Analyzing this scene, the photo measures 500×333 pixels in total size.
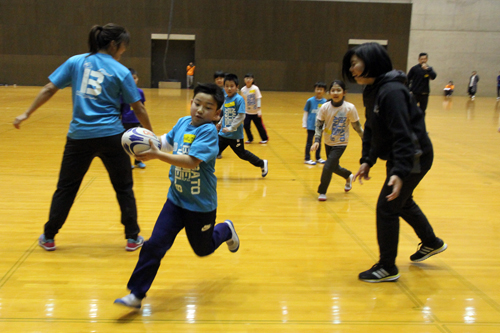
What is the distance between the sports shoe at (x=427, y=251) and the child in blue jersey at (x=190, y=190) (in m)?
1.79

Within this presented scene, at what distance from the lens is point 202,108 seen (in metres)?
2.70

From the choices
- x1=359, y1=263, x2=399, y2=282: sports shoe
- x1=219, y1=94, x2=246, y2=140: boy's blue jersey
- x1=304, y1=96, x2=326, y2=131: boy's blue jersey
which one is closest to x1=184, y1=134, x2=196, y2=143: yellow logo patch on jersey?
x1=359, y1=263, x2=399, y2=282: sports shoe

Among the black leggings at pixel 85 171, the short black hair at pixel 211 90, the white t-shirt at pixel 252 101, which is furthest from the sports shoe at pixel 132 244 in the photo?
the white t-shirt at pixel 252 101

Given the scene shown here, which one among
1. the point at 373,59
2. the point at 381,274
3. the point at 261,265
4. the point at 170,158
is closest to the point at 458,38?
the point at 373,59

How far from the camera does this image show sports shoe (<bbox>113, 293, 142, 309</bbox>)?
2580 mm

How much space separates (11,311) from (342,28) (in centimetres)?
2573

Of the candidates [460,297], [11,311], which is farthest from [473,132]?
Answer: [11,311]

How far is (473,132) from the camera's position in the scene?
446 inches

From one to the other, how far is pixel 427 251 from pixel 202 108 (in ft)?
7.22

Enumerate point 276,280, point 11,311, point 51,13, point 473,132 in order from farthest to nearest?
point 51,13, point 473,132, point 276,280, point 11,311

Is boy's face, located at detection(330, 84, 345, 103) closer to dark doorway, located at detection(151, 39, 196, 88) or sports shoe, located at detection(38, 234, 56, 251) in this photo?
sports shoe, located at detection(38, 234, 56, 251)

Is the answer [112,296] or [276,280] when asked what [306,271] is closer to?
[276,280]

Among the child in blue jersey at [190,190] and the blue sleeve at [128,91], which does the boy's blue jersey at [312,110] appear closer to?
the blue sleeve at [128,91]

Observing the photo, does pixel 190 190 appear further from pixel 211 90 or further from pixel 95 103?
pixel 95 103
